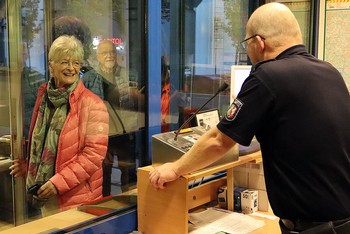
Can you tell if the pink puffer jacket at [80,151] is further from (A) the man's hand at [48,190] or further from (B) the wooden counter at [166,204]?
(B) the wooden counter at [166,204]

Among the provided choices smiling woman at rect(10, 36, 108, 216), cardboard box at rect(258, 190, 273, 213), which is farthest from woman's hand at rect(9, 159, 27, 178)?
cardboard box at rect(258, 190, 273, 213)

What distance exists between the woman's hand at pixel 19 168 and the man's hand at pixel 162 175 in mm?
870

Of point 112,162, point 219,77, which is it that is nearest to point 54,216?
point 112,162

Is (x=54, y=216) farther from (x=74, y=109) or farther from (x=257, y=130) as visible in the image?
(x=257, y=130)

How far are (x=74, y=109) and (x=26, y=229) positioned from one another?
590 millimetres

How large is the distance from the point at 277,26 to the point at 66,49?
106 cm

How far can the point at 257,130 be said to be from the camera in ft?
5.32

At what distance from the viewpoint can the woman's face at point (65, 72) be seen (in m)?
2.21

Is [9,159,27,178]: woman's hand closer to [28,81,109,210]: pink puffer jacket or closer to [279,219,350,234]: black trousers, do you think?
[28,81,109,210]: pink puffer jacket

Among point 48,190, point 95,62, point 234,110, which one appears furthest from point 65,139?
point 234,110

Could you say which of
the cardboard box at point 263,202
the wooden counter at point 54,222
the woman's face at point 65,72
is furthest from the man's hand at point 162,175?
the cardboard box at point 263,202

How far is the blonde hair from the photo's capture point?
7.33ft

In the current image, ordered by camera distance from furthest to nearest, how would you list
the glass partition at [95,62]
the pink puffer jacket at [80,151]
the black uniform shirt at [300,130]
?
the glass partition at [95,62] < the pink puffer jacket at [80,151] < the black uniform shirt at [300,130]

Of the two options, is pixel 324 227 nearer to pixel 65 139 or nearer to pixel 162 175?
pixel 162 175
